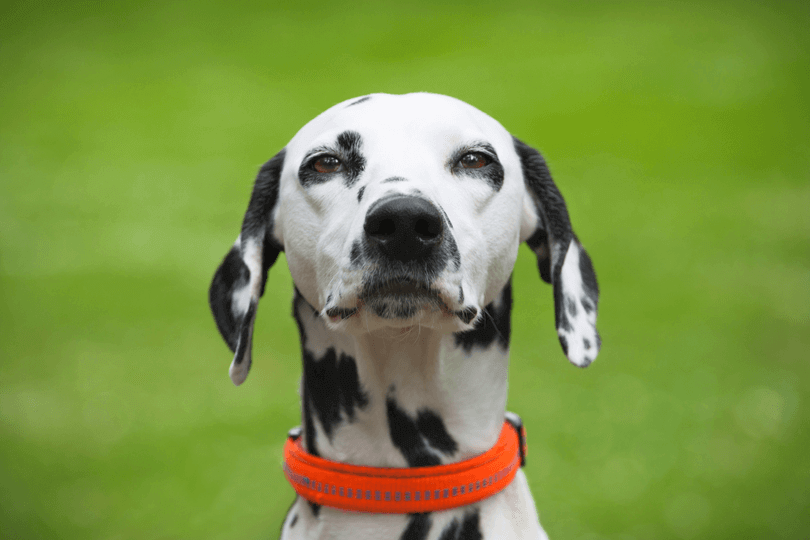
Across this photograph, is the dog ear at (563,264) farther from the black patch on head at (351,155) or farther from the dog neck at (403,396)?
the black patch on head at (351,155)

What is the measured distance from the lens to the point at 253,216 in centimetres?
262

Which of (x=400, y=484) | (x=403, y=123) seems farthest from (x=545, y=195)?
(x=400, y=484)

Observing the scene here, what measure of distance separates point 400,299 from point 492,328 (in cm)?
49

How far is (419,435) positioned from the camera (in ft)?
7.86

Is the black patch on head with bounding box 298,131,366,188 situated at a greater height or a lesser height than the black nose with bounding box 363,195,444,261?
greater

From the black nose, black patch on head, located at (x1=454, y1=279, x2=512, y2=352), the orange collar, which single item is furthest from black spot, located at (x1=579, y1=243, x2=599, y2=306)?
the black nose

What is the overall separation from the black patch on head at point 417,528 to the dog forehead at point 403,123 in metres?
1.10

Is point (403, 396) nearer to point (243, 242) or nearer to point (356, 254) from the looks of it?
point (356, 254)

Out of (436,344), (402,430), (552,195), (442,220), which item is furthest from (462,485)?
(552,195)

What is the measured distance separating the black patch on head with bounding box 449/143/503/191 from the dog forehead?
0.03m

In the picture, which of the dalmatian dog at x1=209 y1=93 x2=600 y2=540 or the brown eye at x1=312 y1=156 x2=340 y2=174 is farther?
the brown eye at x1=312 y1=156 x2=340 y2=174

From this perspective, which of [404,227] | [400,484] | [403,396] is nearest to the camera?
[404,227]

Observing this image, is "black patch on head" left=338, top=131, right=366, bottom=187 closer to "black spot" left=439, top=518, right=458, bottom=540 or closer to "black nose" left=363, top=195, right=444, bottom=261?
"black nose" left=363, top=195, right=444, bottom=261

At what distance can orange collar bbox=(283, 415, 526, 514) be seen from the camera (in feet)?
7.58
